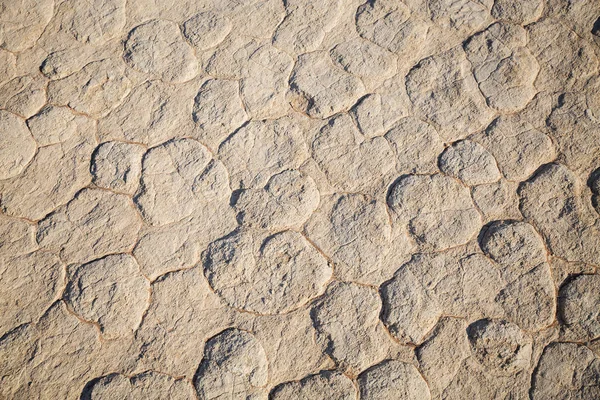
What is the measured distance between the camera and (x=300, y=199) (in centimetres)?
179

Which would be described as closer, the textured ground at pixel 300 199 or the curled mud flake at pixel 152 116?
the textured ground at pixel 300 199

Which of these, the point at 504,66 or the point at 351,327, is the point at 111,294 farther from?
the point at 504,66

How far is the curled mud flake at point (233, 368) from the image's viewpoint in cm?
155

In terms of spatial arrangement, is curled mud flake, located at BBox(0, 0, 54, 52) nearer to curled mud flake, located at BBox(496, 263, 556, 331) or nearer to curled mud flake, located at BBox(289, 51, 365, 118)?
curled mud flake, located at BBox(289, 51, 365, 118)

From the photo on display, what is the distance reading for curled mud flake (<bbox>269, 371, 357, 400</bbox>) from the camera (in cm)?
154

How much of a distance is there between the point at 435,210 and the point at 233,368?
875 mm

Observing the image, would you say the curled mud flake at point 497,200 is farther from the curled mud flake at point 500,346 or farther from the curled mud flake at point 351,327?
the curled mud flake at point 351,327

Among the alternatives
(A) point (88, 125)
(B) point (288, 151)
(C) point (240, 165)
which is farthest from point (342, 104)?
(A) point (88, 125)

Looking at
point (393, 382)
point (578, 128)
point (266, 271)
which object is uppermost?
point (578, 128)

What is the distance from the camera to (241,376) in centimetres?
156

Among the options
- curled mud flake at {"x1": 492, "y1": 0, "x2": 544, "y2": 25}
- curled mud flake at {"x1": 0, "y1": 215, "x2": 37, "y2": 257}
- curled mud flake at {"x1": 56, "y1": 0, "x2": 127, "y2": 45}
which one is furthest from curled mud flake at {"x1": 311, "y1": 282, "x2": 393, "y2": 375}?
curled mud flake at {"x1": 56, "y1": 0, "x2": 127, "y2": 45}

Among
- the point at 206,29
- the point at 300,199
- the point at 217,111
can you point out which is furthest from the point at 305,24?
the point at 300,199

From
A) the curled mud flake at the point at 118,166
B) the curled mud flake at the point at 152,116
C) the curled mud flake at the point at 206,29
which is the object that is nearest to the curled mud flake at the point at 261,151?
the curled mud flake at the point at 152,116

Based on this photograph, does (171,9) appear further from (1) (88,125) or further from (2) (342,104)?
(2) (342,104)
